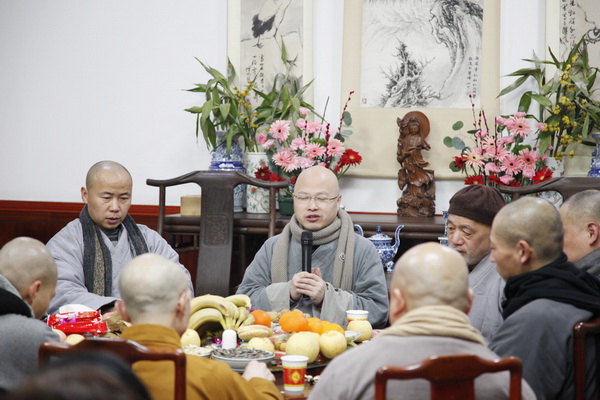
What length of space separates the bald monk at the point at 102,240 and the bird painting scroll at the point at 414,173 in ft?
5.04

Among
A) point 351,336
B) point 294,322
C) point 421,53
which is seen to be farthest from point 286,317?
point 421,53

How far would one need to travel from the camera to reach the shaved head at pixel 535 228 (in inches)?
85.2

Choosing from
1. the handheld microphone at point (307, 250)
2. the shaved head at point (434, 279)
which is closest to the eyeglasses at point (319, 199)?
the handheld microphone at point (307, 250)

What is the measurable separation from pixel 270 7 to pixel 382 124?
3.40 ft

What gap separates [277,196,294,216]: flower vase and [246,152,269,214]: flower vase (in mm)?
112

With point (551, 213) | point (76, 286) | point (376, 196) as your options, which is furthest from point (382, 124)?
point (551, 213)

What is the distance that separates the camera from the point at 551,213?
2180 millimetres

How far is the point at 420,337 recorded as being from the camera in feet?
5.34

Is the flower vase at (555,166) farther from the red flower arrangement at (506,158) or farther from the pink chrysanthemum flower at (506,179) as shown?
the pink chrysanthemum flower at (506,179)

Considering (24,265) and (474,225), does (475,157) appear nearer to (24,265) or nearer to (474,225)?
(474,225)

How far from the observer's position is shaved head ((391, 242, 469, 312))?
5.44ft

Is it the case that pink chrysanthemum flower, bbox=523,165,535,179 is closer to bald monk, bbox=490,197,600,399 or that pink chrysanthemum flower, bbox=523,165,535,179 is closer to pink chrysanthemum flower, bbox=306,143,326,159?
pink chrysanthemum flower, bbox=306,143,326,159

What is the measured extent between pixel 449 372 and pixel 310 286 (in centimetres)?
152

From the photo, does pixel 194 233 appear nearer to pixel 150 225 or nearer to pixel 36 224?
pixel 150 225
